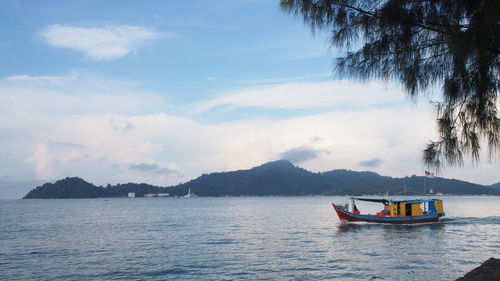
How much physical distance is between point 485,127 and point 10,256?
30187 millimetres

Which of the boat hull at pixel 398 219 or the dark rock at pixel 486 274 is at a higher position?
the dark rock at pixel 486 274

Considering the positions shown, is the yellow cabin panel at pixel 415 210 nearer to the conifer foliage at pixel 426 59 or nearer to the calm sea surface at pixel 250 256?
the calm sea surface at pixel 250 256

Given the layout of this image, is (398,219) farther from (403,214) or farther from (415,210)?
(415,210)

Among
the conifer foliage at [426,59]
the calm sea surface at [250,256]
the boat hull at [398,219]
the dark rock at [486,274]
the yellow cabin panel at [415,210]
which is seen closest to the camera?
the conifer foliage at [426,59]

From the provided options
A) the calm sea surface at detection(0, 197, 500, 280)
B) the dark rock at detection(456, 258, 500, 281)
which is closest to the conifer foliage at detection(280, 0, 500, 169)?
the dark rock at detection(456, 258, 500, 281)

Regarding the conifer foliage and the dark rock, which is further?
the dark rock

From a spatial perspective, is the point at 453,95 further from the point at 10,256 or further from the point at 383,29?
the point at 10,256

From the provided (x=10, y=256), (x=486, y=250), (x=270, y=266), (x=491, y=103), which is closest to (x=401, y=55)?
(x=491, y=103)

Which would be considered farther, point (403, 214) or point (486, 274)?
point (403, 214)

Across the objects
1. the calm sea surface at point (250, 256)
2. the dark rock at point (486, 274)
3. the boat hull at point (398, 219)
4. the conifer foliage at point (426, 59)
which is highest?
the conifer foliage at point (426, 59)

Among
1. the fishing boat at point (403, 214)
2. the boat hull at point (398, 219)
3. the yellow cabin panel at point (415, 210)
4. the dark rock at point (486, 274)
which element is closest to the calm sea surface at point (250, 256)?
the dark rock at point (486, 274)

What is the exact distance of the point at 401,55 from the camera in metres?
8.27

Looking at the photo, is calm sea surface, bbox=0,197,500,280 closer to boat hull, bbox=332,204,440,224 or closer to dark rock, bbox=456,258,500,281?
dark rock, bbox=456,258,500,281

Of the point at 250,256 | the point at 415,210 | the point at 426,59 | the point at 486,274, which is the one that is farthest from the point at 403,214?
the point at 426,59
